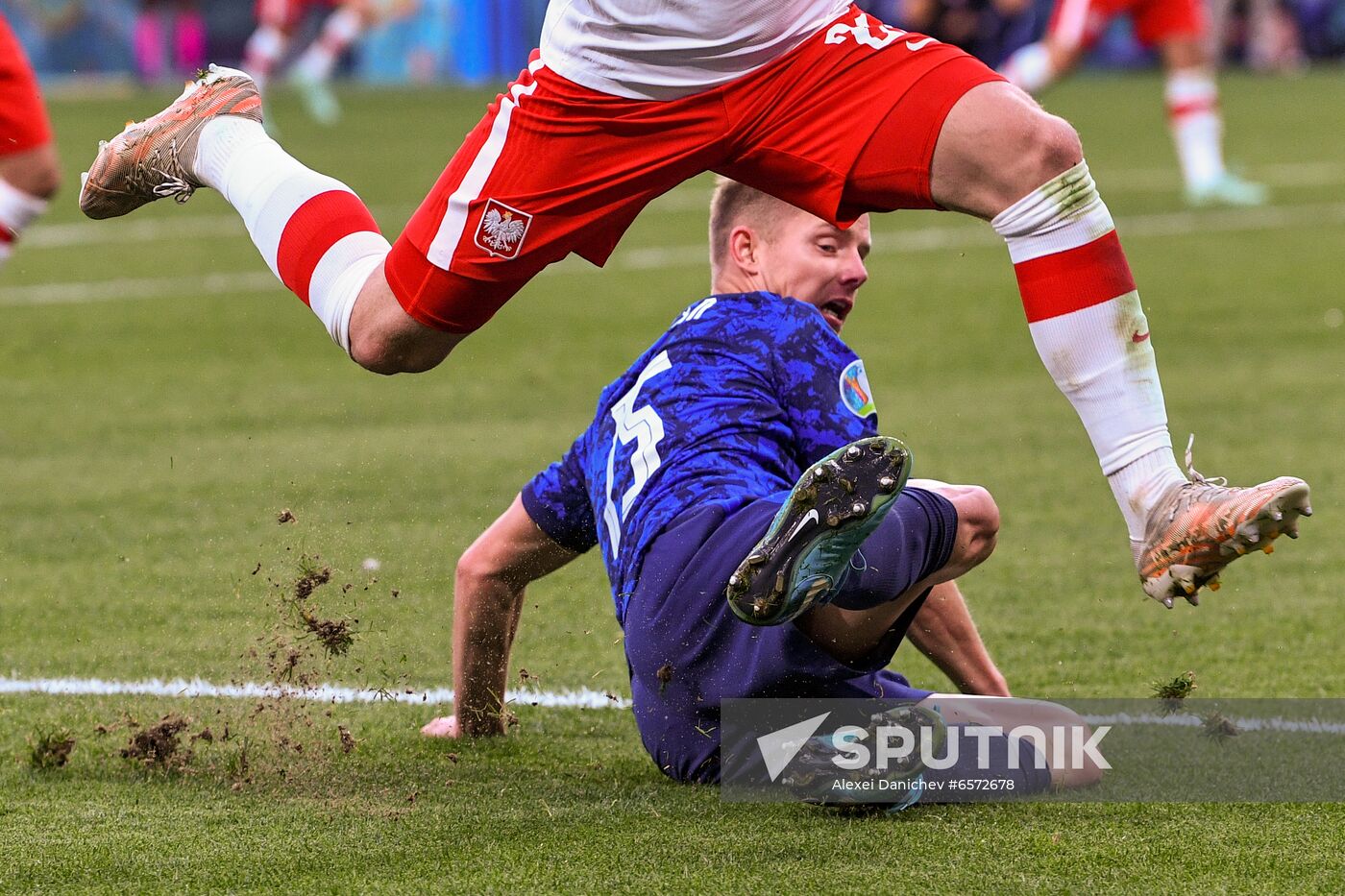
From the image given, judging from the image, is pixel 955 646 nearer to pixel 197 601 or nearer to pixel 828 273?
pixel 828 273

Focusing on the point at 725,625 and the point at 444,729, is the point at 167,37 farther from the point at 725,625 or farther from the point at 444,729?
the point at 725,625

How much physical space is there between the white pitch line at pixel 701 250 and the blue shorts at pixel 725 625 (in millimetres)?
7892

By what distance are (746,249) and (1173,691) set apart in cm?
120

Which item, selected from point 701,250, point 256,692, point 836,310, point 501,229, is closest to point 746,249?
point 836,310

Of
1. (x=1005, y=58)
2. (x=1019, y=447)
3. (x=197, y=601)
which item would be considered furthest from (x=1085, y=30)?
(x=1005, y=58)

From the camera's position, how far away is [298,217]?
3.91m

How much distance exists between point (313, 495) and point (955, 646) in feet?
→ 9.33

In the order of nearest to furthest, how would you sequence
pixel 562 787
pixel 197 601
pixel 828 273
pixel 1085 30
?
pixel 562 787, pixel 828 273, pixel 197 601, pixel 1085 30

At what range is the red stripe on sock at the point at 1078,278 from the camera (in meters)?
3.31

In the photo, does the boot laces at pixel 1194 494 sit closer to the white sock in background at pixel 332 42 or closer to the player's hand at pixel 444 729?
the player's hand at pixel 444 729

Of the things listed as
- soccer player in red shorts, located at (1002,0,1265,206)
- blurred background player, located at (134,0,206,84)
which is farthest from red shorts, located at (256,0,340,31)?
blurred background player, located at (134,0,206,84)

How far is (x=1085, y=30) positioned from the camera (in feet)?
43.4

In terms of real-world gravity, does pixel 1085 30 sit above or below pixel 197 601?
below

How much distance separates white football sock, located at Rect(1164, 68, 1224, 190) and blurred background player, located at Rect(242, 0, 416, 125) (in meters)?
6.98
